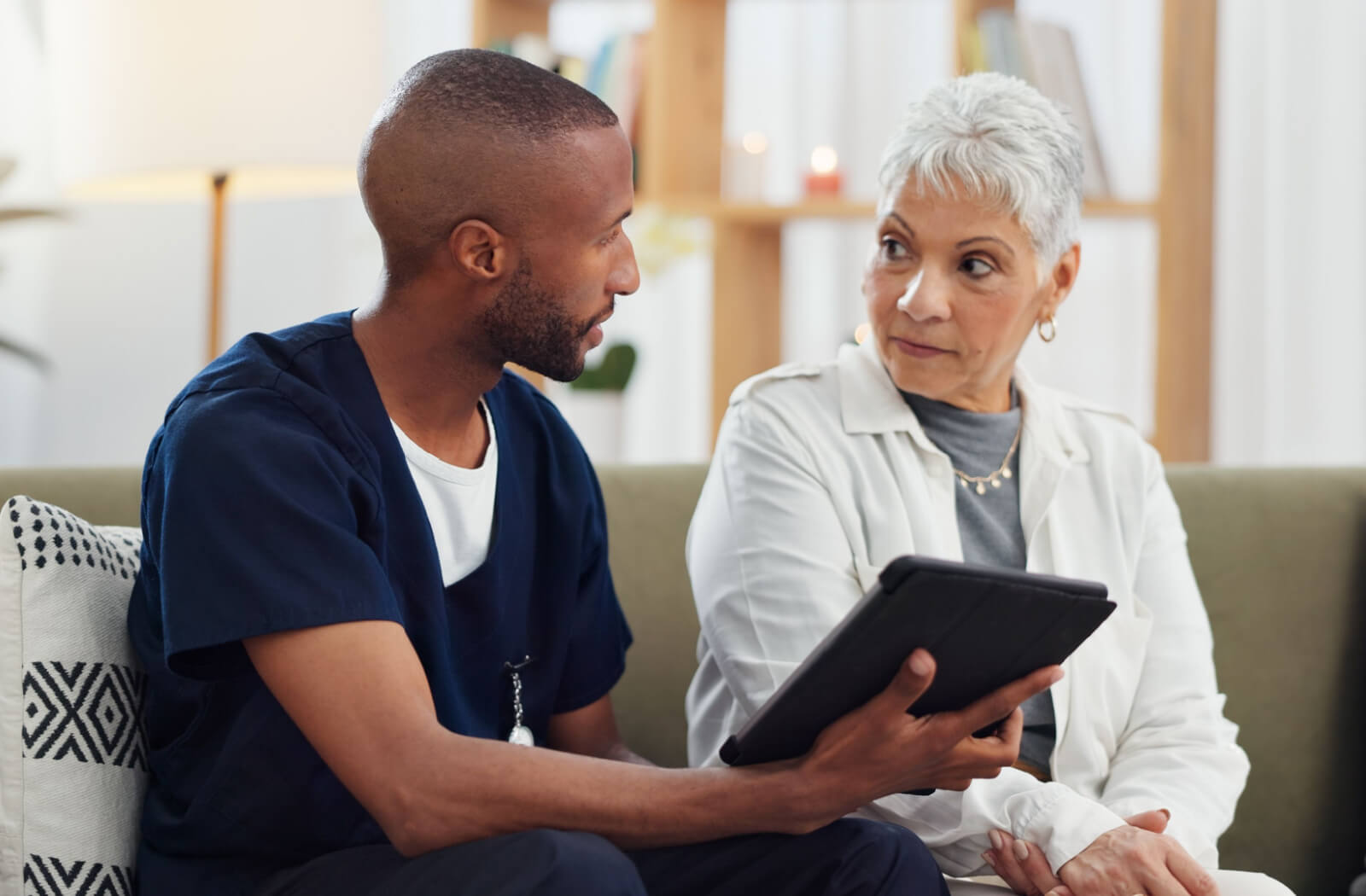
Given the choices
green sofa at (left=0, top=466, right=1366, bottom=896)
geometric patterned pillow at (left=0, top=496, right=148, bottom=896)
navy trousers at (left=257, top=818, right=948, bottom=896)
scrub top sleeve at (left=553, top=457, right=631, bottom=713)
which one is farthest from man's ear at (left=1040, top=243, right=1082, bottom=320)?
geometric patterned pillow at (left=0, top=496, right=148, bottom=896)

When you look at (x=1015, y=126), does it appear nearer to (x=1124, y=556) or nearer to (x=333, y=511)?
(x=1124, y=556)

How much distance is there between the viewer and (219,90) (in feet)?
6.97

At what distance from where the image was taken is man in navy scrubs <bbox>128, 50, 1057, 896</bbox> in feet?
3.23

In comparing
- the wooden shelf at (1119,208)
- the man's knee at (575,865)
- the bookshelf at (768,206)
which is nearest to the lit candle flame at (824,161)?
the bookshelf at (768,206)

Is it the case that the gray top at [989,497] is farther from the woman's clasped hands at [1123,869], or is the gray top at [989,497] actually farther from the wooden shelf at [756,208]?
the wooden shelf at [756,208]

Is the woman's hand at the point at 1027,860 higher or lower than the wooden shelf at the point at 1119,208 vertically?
lower

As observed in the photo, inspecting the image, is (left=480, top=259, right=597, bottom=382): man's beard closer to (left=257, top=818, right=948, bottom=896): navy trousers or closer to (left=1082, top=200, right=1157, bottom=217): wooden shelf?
(left=257, top=818, right=948, bottom=896): navy trousers

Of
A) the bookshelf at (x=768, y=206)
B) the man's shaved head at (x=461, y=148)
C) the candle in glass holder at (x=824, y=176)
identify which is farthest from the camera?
the candle in glass holder at (x=824, y=176)

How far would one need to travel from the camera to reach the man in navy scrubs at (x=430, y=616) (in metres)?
0.98

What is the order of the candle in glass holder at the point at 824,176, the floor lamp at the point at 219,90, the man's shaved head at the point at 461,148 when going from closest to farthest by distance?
the man's shaved head at the point at 461,148 < the floor lamp at the point at 219,90 < the candle in glass holder at the point at 824,176

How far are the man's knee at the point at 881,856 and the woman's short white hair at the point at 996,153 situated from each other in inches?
26.4

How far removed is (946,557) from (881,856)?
423 mm

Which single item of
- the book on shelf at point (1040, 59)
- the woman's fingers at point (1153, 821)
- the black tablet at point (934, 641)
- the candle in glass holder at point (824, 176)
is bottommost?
the woman's fingers at point (1153, 821)

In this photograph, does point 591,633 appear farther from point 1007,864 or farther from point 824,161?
point 824,161
